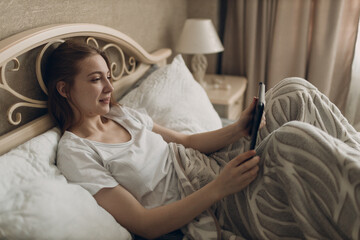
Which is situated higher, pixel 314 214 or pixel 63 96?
pixel 63 96

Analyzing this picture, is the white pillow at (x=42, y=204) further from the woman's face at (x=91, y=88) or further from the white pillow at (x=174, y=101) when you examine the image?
the white pillow at (x=174, y=101)

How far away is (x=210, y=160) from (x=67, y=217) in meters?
0.66

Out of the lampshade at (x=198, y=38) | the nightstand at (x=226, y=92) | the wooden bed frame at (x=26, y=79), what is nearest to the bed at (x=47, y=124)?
the wooden bed frame at (x=26, y=79)

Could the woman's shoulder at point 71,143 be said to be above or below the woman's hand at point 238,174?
above

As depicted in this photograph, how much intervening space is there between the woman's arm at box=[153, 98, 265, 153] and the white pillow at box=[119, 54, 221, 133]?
0.36ft

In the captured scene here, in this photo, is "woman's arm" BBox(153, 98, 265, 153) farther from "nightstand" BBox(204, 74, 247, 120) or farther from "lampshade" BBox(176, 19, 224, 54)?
"lampshade" BBox(176, 19, 224, 54)

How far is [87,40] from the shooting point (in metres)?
1.39

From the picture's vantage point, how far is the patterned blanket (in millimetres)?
803

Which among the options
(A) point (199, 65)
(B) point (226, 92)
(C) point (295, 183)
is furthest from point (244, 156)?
(A) point (199, 65)

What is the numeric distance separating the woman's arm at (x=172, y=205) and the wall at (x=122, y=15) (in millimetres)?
655

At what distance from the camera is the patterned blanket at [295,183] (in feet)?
2.63

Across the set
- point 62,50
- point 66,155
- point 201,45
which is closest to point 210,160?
point 66,155

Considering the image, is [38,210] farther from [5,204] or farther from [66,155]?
[66,155]

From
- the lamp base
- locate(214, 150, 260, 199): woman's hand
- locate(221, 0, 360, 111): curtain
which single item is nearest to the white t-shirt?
locate(214, 150, 260, 199): woman's hand
